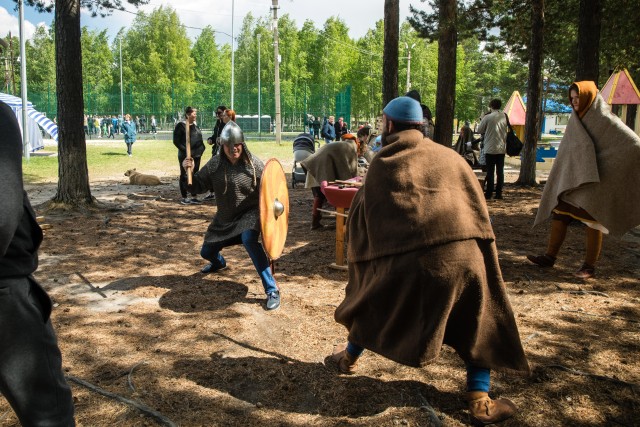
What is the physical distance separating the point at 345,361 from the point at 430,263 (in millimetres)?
1112

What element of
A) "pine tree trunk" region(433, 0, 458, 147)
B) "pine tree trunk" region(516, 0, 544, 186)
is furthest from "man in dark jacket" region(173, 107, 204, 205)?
"pine tree trunk" region(516, 0, 544, 186)

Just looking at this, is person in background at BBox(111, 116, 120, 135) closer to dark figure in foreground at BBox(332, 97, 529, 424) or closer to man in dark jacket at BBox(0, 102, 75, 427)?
dark figure in foreground at BBox(332, 97, 529, 424)

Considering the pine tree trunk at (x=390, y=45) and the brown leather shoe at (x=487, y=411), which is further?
the pine tree trunk at (x=390, y=45)

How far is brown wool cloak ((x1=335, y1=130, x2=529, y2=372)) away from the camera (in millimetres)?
2828

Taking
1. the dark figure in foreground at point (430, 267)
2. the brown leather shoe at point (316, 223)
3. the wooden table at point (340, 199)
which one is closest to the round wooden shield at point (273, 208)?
the wooden table at point (340, 199)

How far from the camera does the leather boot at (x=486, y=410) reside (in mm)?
3000

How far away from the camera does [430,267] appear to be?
282 centimetres

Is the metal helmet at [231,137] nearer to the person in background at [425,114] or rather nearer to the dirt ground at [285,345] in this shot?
the dirt ground at [285,345]

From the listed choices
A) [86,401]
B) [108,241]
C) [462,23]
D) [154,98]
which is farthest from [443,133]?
[154,98]

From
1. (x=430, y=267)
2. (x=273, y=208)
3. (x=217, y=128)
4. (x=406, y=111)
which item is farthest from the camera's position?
(x=217, y=128)

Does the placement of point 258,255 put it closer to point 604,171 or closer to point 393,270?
point 393,270

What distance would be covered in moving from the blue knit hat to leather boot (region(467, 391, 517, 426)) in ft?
4.97

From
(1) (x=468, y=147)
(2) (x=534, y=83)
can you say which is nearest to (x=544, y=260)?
(1) (x=468, y=147)

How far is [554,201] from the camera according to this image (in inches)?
230
